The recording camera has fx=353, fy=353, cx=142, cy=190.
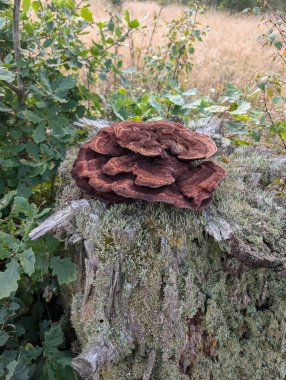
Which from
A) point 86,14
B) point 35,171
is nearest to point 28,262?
point 35,171

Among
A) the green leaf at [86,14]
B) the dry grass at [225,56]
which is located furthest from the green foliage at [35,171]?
the dry grass at [225,56]

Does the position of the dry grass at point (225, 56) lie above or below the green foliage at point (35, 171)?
below

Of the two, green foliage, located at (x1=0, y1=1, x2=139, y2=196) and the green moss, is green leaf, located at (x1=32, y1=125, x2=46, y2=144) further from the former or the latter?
the green moss

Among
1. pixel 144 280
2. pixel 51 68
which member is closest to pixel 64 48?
pixel 51 68

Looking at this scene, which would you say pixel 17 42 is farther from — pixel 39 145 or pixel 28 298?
pixel 28 298

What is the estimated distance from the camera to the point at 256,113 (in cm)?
266

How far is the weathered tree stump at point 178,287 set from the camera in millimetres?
1517

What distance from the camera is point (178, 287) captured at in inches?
61.3

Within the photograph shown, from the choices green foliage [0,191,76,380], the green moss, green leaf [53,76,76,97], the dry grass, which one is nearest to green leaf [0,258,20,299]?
green foliage [0,191,76,380]

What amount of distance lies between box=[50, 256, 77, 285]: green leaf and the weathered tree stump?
8 cm

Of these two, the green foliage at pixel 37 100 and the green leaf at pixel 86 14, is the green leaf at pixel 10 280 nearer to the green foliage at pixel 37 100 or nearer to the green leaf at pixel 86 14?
the green foliage at pixel 37 100

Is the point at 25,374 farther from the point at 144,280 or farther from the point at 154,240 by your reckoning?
the point at 154,240

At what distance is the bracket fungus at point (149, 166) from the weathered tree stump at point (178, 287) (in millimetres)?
122

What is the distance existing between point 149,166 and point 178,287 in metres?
0.55
